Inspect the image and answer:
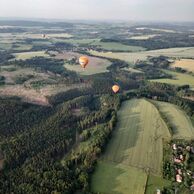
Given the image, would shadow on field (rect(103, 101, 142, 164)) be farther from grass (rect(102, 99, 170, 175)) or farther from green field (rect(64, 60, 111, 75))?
green field (rect(64, 60, 111, 75))

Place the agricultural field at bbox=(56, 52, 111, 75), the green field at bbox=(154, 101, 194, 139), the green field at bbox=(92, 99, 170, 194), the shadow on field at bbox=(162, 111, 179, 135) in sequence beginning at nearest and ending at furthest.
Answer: the green field at bbox=(92, 99, 170, 194), the green field at bbox=(154, 101, 194, 139), the shadow on field at bbox=(162, 111, 179, 135), the agricultural field at bbox=(56, 52, 111, 75)

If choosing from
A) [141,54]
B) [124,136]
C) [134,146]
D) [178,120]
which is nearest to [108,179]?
[134,146]

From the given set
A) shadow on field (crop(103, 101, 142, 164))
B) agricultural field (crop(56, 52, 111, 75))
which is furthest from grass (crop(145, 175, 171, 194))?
agricultural field (crop(56, 52, 111, 75))

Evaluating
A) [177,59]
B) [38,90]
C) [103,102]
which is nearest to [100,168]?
[103,102]

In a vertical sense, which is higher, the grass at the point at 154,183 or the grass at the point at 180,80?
the grass at the point at 154,183

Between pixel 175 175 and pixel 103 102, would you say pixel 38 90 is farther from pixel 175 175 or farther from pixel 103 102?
pixel 175 175

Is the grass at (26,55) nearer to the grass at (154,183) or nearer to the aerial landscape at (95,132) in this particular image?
the aerial landscape at (95,132)

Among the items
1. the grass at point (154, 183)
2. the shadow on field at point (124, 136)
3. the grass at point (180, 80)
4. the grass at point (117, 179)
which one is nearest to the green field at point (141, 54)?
the grass at point (180, 80)
